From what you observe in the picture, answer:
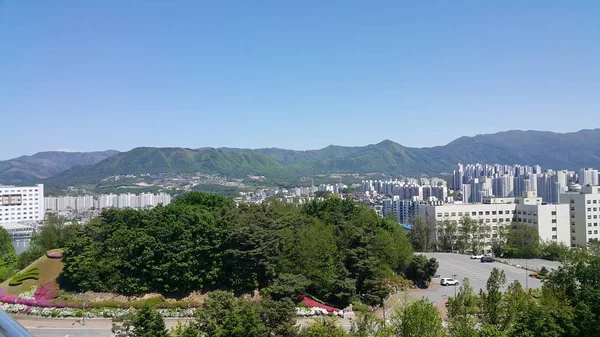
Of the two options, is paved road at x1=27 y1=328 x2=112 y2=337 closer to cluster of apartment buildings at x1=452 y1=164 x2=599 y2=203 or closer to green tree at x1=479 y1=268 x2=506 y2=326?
green tree at x1=479 y1=268 x2=506 y2=326

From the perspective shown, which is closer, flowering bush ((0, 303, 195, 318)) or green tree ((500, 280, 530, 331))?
green tree ((500, 280, 530, 331))

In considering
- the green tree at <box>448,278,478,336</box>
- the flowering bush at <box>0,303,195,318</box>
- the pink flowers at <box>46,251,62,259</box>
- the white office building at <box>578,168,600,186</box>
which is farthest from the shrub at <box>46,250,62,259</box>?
the white office building at <box>578,168,600,186</box>

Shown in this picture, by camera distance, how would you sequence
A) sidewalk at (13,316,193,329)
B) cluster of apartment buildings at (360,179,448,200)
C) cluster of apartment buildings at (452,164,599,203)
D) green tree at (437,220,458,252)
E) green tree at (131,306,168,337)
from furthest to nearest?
cluster of apartment buildings at (360,179,448,200) < cluster of apartment buildings at (452,164,599,203) < green tree at (437,220,458,252) < sidewalk at (13,316,193,329) < green tree at (131,306,168,337)

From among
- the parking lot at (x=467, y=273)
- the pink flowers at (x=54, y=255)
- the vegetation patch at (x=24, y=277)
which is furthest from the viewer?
the pink flowers at (x=54, y=255)

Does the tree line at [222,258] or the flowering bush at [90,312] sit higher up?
the tree line at [222,258]

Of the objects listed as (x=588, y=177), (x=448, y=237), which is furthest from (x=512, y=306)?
(x=588, y=177)

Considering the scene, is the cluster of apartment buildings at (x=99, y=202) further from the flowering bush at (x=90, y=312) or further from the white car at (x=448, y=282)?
the white car at (x=448, y=282)

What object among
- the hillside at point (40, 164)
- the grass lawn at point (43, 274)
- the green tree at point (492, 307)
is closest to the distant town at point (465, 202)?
the grass lawn at point (43, 274)
